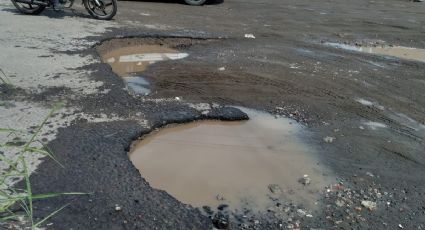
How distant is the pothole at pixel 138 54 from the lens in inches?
246

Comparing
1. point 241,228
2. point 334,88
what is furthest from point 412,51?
point 241,228

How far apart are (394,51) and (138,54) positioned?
17.7ft

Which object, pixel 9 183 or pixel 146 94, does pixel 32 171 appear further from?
pixel 146 94

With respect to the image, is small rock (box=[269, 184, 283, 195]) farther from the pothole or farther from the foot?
the foot

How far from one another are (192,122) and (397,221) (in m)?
2.40

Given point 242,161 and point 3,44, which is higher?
point 3,44

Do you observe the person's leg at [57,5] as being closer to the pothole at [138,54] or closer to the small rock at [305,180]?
the pothole at [138,54]

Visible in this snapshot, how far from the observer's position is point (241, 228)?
313 centimetres

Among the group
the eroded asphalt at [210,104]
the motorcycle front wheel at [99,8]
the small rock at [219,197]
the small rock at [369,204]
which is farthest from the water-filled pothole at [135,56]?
the small rock at [369,204]

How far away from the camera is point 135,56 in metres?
7.50

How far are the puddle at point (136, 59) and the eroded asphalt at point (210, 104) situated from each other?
0.72 ft

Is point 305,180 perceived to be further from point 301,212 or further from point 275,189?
point 301,212

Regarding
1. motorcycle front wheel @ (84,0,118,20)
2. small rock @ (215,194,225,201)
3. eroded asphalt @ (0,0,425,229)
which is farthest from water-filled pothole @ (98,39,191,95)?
small rock @ (215,194,225,201)

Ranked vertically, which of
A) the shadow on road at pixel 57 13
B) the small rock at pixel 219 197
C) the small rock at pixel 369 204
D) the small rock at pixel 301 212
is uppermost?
the shadow on road at pixel 57 13
